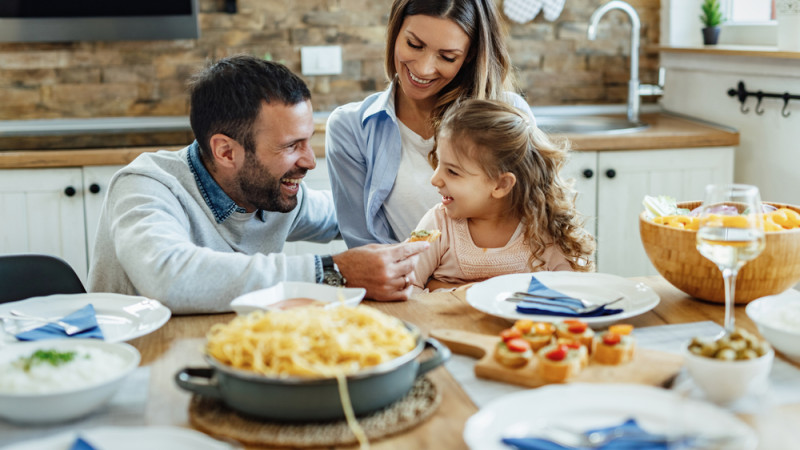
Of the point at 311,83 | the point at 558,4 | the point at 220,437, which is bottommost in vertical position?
the point at 220,437

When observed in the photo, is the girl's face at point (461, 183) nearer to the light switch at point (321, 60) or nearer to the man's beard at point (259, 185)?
the man's beard at point (259, 185)

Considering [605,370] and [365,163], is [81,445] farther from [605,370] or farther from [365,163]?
[365,163]

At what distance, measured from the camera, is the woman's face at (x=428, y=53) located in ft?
7.43

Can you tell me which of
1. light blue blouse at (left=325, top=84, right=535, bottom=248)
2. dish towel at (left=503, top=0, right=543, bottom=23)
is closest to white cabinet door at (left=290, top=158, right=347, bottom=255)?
light blue blouse at (left=325, top=84, right=535, bottom=248)

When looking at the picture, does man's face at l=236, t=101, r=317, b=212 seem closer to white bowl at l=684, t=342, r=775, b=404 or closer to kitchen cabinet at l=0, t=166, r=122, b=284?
white bowl at l=684, t=342, r=775, b=404

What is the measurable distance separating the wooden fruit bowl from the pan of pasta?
24.6 inches

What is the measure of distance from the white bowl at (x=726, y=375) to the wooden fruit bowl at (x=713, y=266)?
42cm

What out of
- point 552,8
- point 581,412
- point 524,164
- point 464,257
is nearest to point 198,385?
point 581,412

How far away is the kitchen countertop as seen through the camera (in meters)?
3.01

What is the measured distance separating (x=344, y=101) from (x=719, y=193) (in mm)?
2595

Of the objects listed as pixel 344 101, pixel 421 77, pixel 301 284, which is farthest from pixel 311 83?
pixel 301 284

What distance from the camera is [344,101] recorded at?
12.3 feet

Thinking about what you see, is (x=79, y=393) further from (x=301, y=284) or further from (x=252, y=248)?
(x=252, y=248)

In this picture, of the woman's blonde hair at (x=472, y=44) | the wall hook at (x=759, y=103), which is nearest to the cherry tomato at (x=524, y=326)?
the woman's blonde hair at (x=472, y=44)
